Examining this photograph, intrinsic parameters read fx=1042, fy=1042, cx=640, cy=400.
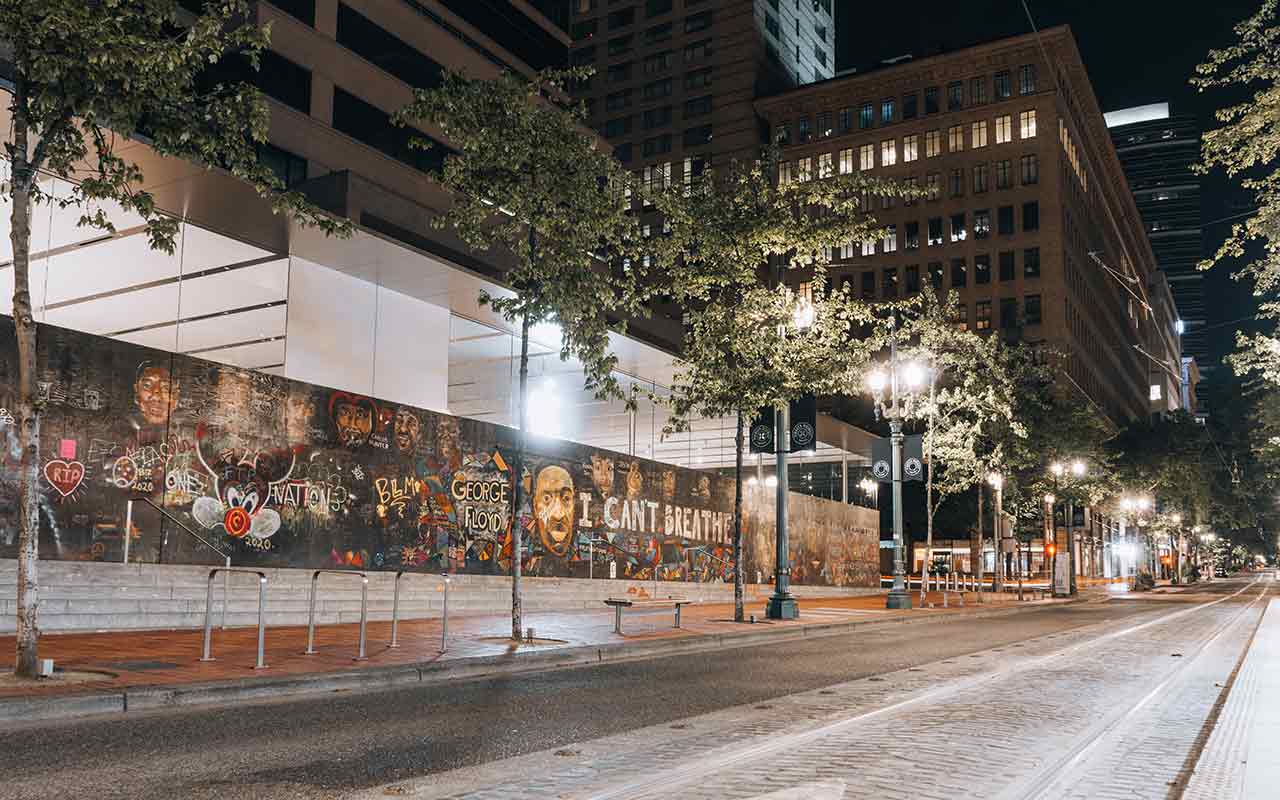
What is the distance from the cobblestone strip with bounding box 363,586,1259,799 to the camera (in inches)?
249

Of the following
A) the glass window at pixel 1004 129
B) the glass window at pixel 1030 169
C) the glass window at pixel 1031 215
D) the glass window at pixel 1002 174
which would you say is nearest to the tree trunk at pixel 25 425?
the glass window at pixel 1031 215

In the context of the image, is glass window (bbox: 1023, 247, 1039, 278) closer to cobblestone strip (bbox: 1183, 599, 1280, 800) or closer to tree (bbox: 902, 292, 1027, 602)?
tree (bbox: 902, 292, 1027, 602)

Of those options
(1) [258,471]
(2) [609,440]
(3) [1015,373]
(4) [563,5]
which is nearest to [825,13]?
(4) [563,5]

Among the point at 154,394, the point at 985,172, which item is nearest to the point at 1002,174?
the point at 985,172

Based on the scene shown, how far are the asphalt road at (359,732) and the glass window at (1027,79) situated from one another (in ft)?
287

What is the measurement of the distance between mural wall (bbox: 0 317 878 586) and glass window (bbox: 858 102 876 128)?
75.2 metres

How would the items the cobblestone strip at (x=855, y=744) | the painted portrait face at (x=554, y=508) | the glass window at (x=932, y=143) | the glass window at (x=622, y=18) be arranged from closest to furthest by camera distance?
1. the cobblestone strip at (x=855, y=744)
2. the painted portrait face at (x=554, y=508)
3. the glass window at (x=932, y=143)
4. the glass window at (x=622, y=18)

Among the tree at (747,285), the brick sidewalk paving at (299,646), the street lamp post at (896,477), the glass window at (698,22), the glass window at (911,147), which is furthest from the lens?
the glass window at (698,22)

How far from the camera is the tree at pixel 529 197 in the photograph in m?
16.2

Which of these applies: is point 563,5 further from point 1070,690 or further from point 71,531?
point 1070,690

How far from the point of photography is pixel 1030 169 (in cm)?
8969

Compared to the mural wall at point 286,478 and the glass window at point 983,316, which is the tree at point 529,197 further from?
the glass window at point 983,316

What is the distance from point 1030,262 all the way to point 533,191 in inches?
3193

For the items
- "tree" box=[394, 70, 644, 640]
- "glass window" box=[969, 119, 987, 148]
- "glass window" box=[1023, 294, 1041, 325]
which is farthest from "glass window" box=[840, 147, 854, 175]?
"tree" box=[394, 70, 644, 640]
